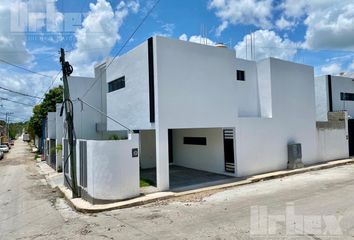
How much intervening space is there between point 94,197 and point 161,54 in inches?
248

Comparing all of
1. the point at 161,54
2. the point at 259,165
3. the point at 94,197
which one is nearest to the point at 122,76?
the point at 161,54

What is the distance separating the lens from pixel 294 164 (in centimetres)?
1684

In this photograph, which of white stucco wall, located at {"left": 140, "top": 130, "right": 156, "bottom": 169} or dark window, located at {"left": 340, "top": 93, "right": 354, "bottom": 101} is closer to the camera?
white stucco wall, located at {"left": 140, "top": 130, "right": 156, "bottom": 169}

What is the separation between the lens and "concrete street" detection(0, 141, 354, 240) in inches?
290

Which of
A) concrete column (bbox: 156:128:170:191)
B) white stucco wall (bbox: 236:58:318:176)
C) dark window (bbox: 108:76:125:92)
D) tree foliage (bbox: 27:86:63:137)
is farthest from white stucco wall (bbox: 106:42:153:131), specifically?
tree foliage (bbox: 27:86:63:137)

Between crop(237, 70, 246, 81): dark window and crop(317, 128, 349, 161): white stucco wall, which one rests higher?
crop(237, 70, 246, 81): dark window

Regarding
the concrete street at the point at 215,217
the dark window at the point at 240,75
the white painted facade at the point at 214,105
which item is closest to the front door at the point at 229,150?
the white painted facade at the point at 214,105

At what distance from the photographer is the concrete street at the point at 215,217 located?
737cm

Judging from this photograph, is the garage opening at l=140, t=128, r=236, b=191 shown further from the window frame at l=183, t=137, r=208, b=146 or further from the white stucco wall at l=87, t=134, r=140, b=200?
the white stucco wall at l=87, t=134, r=140, b=200

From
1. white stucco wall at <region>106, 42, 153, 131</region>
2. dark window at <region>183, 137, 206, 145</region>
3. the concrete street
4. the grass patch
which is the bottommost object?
the concrete street

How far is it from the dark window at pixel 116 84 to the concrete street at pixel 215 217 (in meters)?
6.48

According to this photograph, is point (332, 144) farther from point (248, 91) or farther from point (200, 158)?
point (200, 158)

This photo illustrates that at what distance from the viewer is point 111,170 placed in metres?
10.9

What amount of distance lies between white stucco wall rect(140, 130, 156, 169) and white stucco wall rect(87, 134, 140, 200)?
7.52 m
